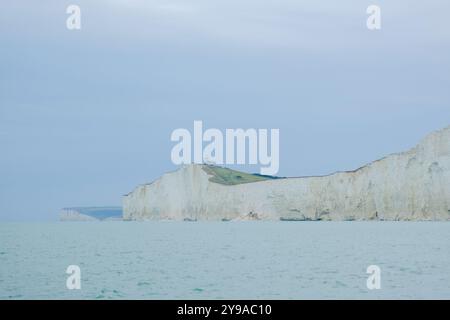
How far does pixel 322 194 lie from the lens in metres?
42.6

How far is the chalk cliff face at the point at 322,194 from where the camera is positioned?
128ft

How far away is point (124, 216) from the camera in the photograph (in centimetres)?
5053

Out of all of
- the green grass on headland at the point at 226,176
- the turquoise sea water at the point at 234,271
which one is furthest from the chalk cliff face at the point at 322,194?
the turquoise sea water at the point at 234,271

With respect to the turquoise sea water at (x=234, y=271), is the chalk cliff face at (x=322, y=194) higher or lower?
higher

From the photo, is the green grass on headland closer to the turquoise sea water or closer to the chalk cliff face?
the chalk cliff face

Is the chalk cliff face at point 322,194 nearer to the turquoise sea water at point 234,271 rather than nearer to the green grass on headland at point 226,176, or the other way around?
the green grass on headland at point 226,176

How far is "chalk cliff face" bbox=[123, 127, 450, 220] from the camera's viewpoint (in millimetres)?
38875

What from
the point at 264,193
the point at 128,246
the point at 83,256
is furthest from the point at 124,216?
the point at 83,256

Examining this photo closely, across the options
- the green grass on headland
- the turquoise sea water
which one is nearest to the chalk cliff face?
the green grass on headland

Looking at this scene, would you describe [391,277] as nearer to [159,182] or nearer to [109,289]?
[109,289]

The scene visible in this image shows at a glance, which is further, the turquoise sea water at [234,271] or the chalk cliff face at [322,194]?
the chalk cliff face at [322,194]

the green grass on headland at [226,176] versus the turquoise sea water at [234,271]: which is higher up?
the green grass on headland at [226,176]

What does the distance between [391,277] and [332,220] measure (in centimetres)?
2898

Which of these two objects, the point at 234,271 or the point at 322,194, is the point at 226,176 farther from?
the point at 234,271
